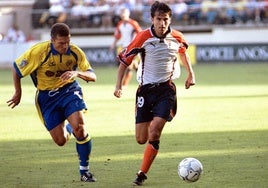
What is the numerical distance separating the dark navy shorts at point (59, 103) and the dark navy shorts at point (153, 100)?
A: 0.71 metres

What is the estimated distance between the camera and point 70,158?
1155 centimetres

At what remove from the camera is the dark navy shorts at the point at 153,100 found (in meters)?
9.70

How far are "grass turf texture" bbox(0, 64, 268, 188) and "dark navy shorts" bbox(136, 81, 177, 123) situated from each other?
0.75 m

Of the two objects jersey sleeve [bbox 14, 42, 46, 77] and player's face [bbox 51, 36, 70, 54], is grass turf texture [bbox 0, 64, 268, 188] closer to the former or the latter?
jersey sleeve [bbox 14, 42, 46, 77]

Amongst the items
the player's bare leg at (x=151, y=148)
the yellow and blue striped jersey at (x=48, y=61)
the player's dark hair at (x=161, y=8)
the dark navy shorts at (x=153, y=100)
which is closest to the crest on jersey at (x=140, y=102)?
the dark navy shorts at (x=153, y=100)

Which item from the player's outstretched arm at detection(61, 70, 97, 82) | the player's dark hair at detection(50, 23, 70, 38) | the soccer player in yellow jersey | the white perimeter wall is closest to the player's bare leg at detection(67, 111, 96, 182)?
the soccer player in yellow jersey

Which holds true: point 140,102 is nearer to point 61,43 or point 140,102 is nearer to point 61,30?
point 61,43

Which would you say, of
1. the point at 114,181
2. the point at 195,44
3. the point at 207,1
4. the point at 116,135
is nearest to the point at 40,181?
the point at 114,181

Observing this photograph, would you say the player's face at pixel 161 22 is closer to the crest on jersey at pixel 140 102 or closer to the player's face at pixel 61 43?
the crest on jersey at pixel 140 102

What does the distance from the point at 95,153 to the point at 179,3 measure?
25.7m

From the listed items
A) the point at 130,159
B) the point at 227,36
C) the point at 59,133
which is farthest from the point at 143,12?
the point at 59,133

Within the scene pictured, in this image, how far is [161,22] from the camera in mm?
9469

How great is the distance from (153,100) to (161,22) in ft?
3.08

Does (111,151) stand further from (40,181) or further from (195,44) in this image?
(195,44)
